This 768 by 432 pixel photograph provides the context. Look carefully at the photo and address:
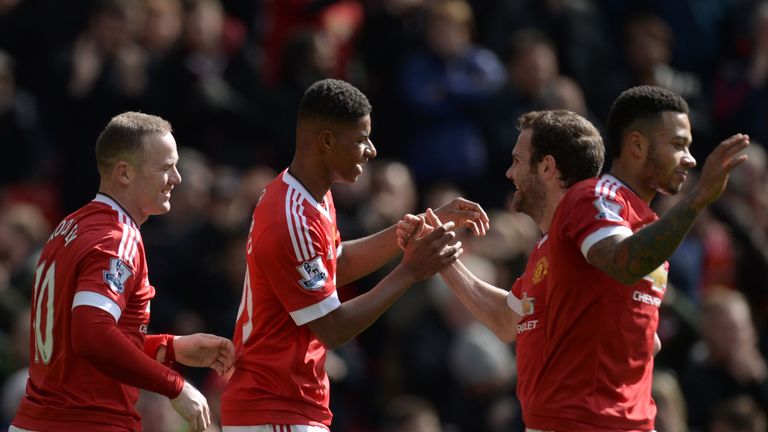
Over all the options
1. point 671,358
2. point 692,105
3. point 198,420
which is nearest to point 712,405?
point 671,358

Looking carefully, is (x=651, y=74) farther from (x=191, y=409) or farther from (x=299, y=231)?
(x=191, y=409)

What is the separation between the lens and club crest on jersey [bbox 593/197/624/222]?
663cm

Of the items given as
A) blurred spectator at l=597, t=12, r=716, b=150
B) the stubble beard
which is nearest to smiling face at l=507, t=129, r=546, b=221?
the stubble beard

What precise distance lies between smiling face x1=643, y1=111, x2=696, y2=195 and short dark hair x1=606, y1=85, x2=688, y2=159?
2.0 inches

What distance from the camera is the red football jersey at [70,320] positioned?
6.98m

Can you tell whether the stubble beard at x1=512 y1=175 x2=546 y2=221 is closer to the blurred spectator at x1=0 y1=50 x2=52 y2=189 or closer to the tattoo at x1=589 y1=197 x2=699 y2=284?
the tattoo at x1=589 y1=197 x2=699 y2=284

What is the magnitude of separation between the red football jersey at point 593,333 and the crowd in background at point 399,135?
443cm

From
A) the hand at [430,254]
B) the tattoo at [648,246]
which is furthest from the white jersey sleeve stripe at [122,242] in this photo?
the tattoo at [648,246]

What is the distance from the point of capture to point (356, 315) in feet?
23.9

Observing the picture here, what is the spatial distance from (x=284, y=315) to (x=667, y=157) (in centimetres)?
210

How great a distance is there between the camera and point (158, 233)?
13.2m

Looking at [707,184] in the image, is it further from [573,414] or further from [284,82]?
[284,82]

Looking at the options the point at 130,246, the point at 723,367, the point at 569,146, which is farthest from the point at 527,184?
the point at 723,367

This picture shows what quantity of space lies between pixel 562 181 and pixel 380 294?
1.13 metres
